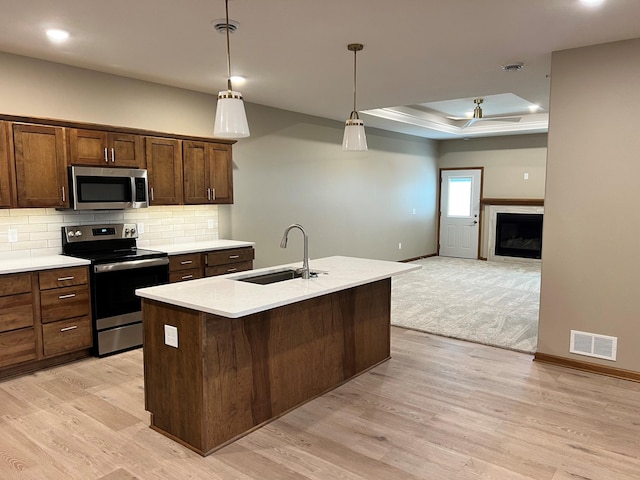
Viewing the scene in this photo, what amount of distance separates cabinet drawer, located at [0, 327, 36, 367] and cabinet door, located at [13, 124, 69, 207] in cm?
103

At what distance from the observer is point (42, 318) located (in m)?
3.68

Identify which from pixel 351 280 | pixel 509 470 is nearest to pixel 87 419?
pixel 351 280

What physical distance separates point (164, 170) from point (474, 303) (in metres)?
4.08

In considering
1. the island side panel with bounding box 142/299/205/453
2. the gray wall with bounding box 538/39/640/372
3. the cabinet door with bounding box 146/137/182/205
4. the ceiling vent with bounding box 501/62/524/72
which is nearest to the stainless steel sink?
the island side panel with bounding box 142/299/205/453

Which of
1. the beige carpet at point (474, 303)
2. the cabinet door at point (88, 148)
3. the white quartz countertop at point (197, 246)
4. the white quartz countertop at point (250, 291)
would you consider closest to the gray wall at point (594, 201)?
the beige carpet at point (474, 303)

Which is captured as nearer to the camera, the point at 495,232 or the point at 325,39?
the point at 325,39

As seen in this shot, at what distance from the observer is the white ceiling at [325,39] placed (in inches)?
114

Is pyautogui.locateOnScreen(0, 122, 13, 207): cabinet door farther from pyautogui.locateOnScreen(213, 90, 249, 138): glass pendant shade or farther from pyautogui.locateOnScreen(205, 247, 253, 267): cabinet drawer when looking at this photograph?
pyautogui.locateOnScreen(213, 90, 249, 138): glass pendant shade

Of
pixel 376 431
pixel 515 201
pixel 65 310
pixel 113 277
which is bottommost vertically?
pixel 376 431

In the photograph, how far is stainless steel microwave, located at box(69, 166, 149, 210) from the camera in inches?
157

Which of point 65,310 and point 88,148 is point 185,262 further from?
point 88,148

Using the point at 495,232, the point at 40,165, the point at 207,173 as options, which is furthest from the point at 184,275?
the point at 495,232

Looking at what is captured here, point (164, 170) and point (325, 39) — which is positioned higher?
point (325, 39)

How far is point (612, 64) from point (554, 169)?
870mm
